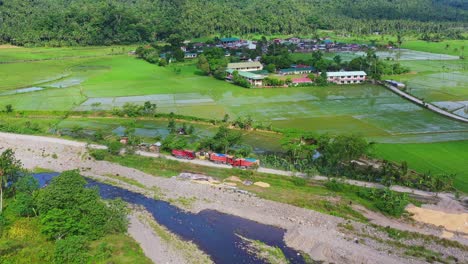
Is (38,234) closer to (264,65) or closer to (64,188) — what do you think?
(64,188)

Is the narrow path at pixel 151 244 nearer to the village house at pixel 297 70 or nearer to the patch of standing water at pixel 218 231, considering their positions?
the patch of standing water at pixel 218 231

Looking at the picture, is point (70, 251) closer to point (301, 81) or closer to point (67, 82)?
point (301, 81)

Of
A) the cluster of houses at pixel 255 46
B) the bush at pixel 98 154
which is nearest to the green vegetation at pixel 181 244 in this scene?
the bush at pixel 98 154

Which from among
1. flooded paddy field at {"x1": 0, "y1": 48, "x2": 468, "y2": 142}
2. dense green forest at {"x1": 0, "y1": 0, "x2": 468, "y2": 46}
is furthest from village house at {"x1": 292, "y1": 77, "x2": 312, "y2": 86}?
dense green forest at {"x1": 0, "y1": 0, "x2": 468, "y2": 46}

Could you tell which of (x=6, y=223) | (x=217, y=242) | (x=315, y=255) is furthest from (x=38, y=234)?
(x=315, y=255)

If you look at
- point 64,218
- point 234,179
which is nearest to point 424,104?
point 234,179

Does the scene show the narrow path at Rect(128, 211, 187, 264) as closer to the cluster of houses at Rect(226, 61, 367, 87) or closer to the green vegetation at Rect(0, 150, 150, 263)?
the green vegetation at Rect(0, 150, 150, 263)

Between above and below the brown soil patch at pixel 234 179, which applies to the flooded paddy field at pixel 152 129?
above
